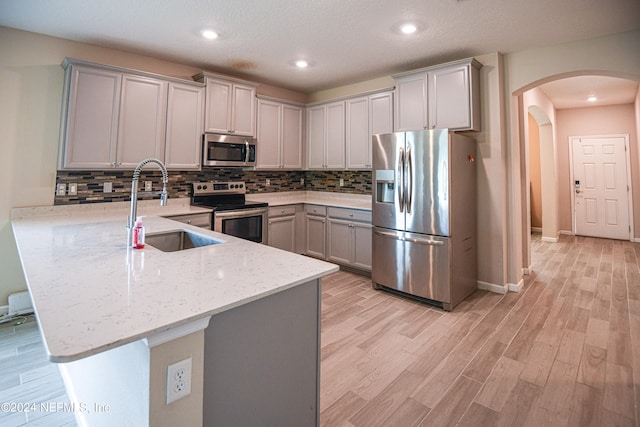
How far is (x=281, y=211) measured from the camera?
4.58 metres

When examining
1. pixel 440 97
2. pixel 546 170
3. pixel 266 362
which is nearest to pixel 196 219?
pixel 266 362

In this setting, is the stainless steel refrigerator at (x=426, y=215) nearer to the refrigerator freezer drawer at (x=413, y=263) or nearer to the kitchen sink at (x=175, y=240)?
the refrigerator freezer drawer at (x=413, y=263)

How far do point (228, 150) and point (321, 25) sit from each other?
6.29ft

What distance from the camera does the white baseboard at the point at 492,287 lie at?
3.54 meters

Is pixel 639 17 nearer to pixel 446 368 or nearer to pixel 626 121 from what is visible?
pixel 446 368

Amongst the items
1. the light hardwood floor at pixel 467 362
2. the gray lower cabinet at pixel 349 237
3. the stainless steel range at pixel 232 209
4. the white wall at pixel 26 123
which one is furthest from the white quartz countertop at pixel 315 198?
the white wall at pixel 26 123

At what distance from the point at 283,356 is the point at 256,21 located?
2.80 m

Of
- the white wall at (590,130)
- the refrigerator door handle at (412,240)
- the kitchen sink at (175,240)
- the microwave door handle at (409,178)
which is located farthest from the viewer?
the white wall at (590,130)

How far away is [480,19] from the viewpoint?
2775 millimetres

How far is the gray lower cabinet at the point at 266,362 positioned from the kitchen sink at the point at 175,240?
1.08m

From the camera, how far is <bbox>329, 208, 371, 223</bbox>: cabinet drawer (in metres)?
4.06

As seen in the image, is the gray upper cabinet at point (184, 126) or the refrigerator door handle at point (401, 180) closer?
the refrigerator door handle at point (401, 180)

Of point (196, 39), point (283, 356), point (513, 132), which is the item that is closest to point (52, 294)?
point (283, 356)

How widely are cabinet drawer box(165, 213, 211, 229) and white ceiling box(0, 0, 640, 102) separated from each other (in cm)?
180
